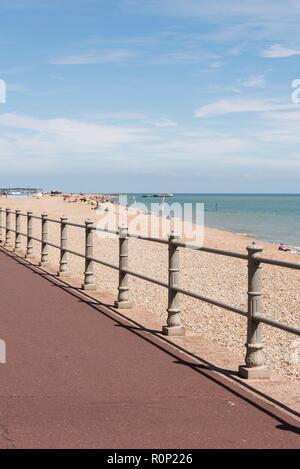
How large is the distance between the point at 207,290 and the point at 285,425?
12.7 metres

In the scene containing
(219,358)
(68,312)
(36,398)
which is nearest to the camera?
(36,398)

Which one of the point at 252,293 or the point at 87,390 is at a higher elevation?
the point at 252,293

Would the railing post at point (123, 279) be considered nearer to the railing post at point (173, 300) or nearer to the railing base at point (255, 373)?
the railing post at point (173, 300)

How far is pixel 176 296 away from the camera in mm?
9219

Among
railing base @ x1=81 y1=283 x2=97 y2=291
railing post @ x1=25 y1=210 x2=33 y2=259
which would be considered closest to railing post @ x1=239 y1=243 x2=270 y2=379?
railing base @ x1=81 y1=283 x2=97 y2=291

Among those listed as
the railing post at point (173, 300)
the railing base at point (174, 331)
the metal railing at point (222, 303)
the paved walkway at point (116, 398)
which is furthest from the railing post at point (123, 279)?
the railing base at point (174, 331)

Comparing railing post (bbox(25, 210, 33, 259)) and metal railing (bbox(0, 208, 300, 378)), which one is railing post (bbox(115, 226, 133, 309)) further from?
→ railing post (bbox(25, 210, 33, 259))

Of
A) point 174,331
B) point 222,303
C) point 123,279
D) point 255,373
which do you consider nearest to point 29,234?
point 123,279

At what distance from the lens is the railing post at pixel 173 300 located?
9.07 meters

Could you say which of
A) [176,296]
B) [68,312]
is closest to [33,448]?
[176,296]

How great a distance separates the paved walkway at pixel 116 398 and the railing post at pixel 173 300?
1.03ft

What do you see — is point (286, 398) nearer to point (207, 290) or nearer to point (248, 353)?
point (248, 353)

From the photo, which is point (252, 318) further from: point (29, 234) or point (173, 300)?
point (29, 234)

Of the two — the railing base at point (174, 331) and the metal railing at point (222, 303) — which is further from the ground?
the metal railing at point (222, 303)
